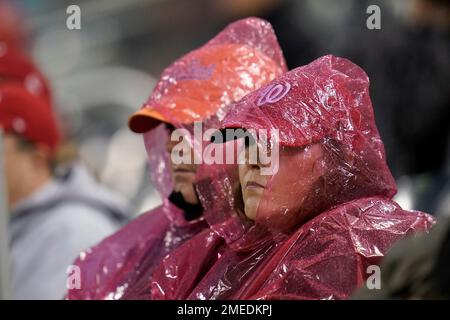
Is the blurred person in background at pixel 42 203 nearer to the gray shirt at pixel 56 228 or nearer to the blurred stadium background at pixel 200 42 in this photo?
the gray shirt at pixel 56 228

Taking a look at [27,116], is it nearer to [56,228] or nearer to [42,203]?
[42,203]

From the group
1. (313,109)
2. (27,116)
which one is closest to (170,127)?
(313,109)

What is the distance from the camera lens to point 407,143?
5.91 meters

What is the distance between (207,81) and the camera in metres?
3.24

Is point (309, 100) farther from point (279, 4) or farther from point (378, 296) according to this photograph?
point (279, 4)

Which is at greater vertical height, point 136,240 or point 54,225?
point 136,240

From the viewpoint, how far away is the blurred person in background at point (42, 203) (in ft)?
15.9

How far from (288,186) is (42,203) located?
Answer: 2.58 metres

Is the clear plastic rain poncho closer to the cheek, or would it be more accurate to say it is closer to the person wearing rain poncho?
the cheek

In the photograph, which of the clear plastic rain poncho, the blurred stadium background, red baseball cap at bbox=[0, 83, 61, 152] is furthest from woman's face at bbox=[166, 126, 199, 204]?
red baseball cap at bbox=[0, 83, 61, 152]

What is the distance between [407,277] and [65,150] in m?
4.39

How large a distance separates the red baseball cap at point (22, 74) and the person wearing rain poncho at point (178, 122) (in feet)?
8.00

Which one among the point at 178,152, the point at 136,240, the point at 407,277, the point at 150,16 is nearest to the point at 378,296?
the point at 407,277

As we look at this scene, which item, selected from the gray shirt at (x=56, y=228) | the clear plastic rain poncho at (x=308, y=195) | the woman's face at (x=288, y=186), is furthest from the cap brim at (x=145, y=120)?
the gray shirt at (x=56, y=228)
